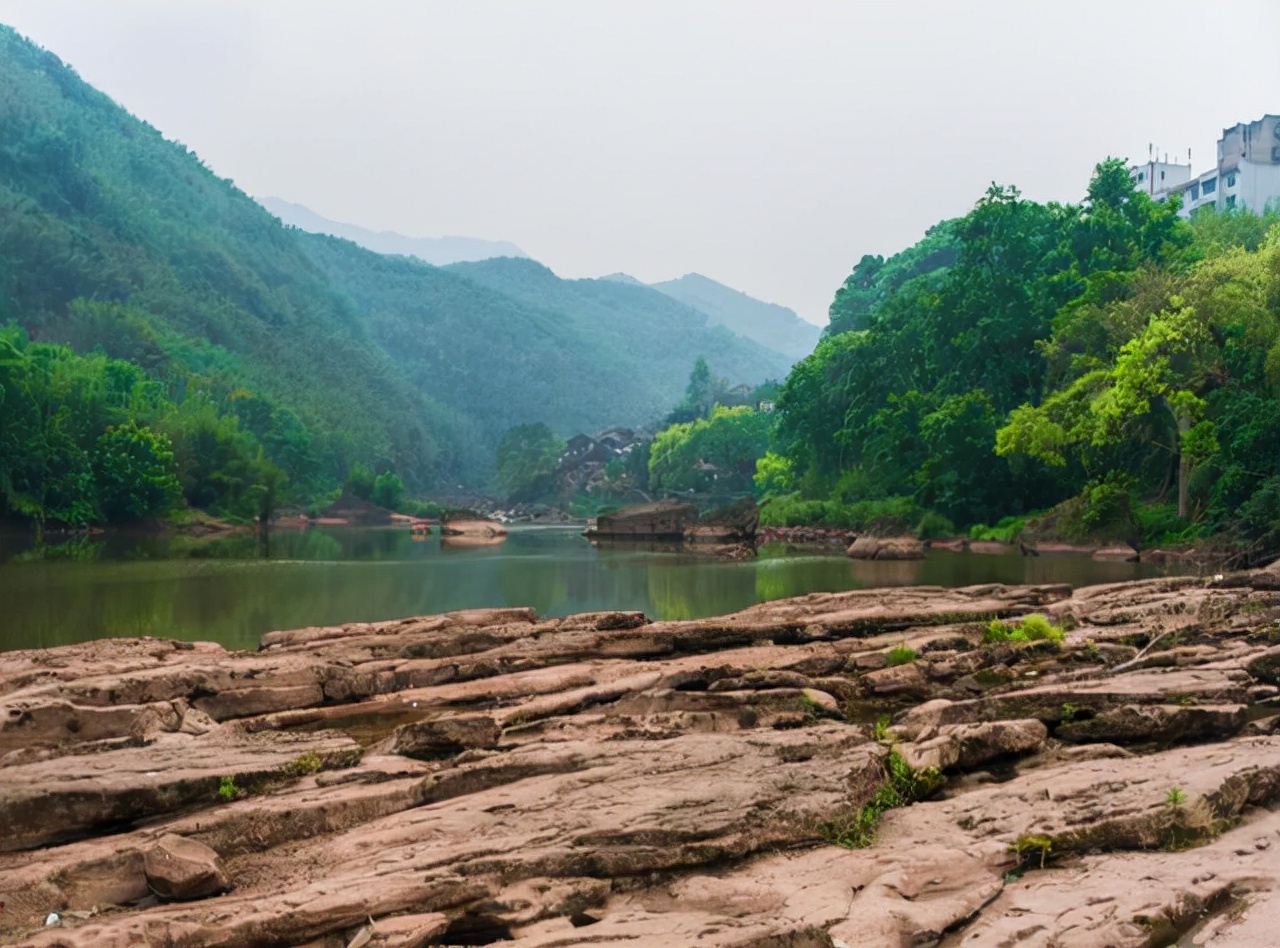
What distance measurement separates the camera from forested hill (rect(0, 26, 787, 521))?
68500mm

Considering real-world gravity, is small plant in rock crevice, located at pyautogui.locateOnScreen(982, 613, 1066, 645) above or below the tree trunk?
below

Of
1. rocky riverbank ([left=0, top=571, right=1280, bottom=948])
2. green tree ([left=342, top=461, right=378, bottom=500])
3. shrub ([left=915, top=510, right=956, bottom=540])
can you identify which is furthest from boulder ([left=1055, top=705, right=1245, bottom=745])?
green tree ([left=342, top=461, right=378, bottom=500])

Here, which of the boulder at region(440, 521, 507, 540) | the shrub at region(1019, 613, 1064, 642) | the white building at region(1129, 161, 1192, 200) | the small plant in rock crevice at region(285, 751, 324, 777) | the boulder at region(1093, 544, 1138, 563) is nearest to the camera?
the small plant in rock crevice at region(285, 751, 324, 777)

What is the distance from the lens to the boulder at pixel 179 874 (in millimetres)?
7305

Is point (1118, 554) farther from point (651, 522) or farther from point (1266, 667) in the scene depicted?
point (651, 522)

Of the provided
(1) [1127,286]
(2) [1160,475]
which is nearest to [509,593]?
(2) [1160,475]

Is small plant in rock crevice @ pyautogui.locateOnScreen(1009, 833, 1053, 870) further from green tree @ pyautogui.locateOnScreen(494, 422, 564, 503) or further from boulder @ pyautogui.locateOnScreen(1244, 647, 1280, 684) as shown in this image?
green tree @ pyautogui.locateOnScreen(494, 422, 564, 503)

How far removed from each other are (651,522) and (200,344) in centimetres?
7575

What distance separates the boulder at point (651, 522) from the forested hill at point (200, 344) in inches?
1047

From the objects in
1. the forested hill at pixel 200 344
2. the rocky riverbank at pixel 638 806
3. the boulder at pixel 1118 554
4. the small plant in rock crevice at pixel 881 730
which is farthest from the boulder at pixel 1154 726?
the forested hill at pixel 200 344

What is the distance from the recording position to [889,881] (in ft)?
24.2

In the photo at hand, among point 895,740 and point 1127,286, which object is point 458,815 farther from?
point 1127,286

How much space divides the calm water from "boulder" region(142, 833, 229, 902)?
1247cm

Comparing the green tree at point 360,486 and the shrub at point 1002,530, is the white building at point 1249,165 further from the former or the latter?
the green tree at point 360,486
